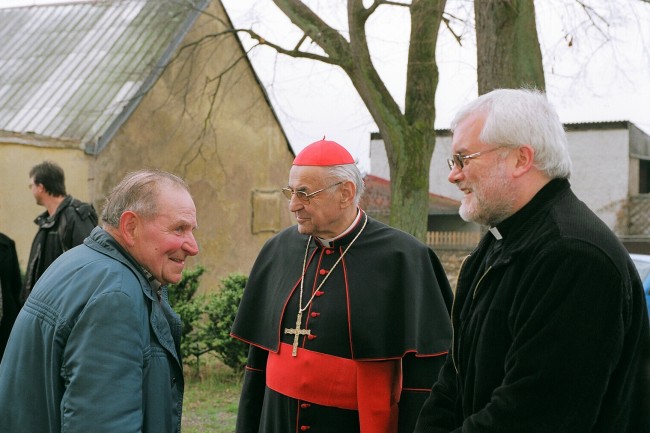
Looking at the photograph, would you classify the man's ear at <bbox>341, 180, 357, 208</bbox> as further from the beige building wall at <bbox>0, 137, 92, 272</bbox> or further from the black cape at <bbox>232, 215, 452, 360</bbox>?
the beige building wall at <bbox>0, 137, 92, 272</bbox>

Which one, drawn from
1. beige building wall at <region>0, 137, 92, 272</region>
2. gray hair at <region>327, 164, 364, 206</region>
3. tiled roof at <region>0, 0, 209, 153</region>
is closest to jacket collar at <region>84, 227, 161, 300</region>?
gray hair at <region>327, 164, 364, 206</region>

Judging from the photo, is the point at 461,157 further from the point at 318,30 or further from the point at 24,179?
the point at 24,179

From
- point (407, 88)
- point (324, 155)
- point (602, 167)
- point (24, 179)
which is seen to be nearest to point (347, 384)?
point (324, 155)

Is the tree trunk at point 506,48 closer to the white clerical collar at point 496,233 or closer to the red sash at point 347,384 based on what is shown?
the red sash at point 347,384

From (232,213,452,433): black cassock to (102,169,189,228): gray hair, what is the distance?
135 cm

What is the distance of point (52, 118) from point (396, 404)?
11172 millimetres

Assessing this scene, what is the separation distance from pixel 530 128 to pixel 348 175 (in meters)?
1.43

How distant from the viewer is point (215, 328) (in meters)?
8.67

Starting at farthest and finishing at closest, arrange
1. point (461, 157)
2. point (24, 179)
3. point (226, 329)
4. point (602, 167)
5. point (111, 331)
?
point (602, 167), point (24, 179), point (226, 329), point (461, 157), point (111, 331)

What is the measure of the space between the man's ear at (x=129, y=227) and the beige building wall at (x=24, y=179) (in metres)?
10.2

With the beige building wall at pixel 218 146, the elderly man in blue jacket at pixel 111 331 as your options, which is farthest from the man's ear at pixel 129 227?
the beige building wall at pixel 218 146

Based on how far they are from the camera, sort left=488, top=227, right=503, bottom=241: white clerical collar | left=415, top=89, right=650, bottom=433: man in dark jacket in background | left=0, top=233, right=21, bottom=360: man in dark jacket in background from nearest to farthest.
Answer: left=415, top=89, right=650, bottom=433: man in dark jacket in background, left=488, top=227, right=503, bottom=241: white clerical collar, left=0, top=233, right=21, bottom=360: man in dark jacket in background

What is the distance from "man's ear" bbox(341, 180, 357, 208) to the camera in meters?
3.76

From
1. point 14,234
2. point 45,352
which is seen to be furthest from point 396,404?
point 14,234
